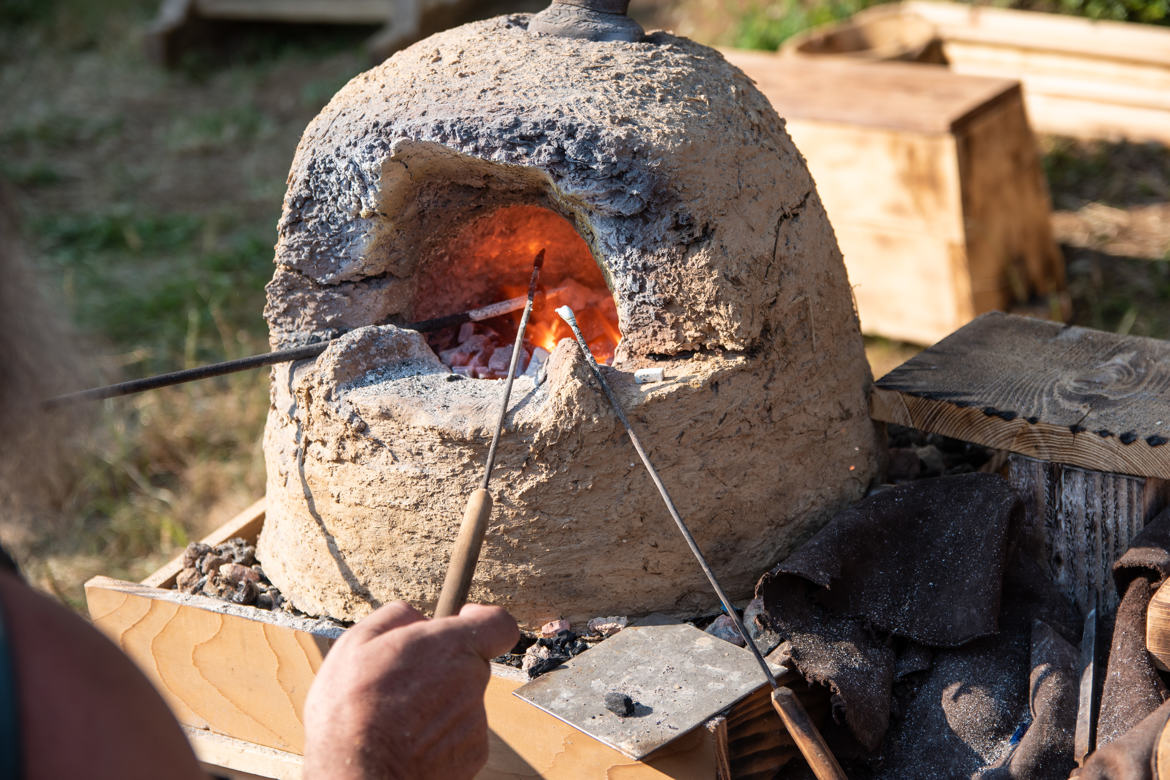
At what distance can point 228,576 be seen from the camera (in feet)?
8.84

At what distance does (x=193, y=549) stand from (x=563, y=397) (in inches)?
45.8

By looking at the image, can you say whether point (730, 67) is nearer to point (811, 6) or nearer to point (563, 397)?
point (563, 397)

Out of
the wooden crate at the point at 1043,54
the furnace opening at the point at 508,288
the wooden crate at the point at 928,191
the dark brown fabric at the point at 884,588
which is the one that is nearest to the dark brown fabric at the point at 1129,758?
the dark brown fabric at the point at 884,588

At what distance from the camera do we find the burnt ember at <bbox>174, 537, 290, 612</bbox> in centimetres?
266

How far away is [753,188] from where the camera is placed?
2.37 metres

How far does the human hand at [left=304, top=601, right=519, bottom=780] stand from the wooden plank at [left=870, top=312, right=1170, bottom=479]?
1305 mm

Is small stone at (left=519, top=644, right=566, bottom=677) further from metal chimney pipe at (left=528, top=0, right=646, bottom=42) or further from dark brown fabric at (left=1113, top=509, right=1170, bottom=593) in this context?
metal chimney pipe at (left=528, top=0, right=646, bottom=42)

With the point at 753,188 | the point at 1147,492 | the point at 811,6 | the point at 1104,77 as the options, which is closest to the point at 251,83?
the point at 811,6

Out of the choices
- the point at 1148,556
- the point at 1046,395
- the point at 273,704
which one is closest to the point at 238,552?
the point at 273,704

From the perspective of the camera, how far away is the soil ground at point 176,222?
13.4 feet

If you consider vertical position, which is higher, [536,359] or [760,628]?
[536,359]

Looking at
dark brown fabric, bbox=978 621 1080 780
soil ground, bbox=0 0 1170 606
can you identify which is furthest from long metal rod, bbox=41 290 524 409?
dark brown fabric, bbox=978 621 1080 780

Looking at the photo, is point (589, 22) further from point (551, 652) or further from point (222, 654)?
point (222, 654)

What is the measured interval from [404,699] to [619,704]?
61cm
